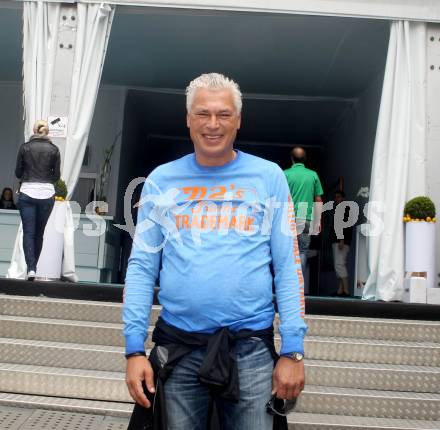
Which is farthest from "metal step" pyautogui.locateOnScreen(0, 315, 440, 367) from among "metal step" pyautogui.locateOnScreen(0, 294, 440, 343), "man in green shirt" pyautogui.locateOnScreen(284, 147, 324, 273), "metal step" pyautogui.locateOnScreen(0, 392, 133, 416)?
"man in green shirt" pyautogui.locateOnScreen(284, 147, 324, 273)

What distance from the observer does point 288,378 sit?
5.45ft

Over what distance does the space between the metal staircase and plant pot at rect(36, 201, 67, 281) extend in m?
1.10

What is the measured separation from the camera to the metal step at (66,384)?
3938mm

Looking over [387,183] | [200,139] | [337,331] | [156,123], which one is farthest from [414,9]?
[156,123]

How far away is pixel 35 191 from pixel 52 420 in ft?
8.65

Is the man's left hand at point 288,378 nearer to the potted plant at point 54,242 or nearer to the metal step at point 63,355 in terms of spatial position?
the metal step at point 63,355

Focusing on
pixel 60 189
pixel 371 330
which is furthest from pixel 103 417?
pixel 60 189

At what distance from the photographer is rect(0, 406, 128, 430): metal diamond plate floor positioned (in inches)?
137

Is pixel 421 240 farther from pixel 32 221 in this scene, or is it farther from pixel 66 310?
pixel 32 221

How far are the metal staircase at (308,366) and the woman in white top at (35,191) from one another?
0.72 meters

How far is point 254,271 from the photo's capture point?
173 cm

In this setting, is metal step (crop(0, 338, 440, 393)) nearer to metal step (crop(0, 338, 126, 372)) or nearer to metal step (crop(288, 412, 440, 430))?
metal step (crop(0, 338, 126, 372))

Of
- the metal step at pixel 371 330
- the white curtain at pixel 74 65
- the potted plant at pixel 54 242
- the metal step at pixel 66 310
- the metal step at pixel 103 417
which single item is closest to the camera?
the metal step at pixel 103 417

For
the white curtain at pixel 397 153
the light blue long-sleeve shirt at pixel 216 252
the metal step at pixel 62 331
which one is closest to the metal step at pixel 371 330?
the white curtain at pixel 397 153
